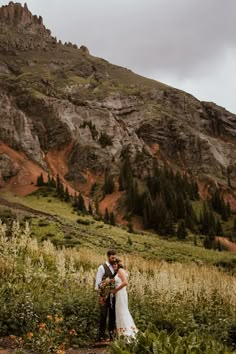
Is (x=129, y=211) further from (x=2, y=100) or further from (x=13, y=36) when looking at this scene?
(x=13, y=36)

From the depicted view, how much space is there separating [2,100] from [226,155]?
210 ft

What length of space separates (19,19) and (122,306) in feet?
657

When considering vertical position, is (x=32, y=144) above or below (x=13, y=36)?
below

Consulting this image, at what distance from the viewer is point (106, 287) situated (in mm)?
10156

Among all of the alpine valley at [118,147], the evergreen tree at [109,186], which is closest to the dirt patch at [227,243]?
the alpine valley at [118,147]

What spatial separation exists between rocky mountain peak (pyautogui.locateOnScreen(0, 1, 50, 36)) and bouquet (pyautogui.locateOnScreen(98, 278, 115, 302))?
18885 centimetres

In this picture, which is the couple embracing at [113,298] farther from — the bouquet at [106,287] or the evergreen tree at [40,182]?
the evergreen tree at [40,182]

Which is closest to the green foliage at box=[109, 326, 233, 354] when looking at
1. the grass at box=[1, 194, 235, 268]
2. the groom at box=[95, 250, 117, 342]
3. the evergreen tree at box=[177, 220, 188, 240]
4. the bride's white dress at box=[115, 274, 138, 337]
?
the bride's white dress at box=[115, 274, 138, 337]

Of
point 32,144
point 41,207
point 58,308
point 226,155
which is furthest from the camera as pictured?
point 226,155

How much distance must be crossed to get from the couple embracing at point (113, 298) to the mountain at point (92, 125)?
71.0 metres

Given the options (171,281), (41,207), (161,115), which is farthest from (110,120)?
(171,281)

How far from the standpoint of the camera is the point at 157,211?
84.3 metres

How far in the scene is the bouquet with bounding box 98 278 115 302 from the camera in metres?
10.1

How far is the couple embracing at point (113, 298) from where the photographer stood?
32.7ft
